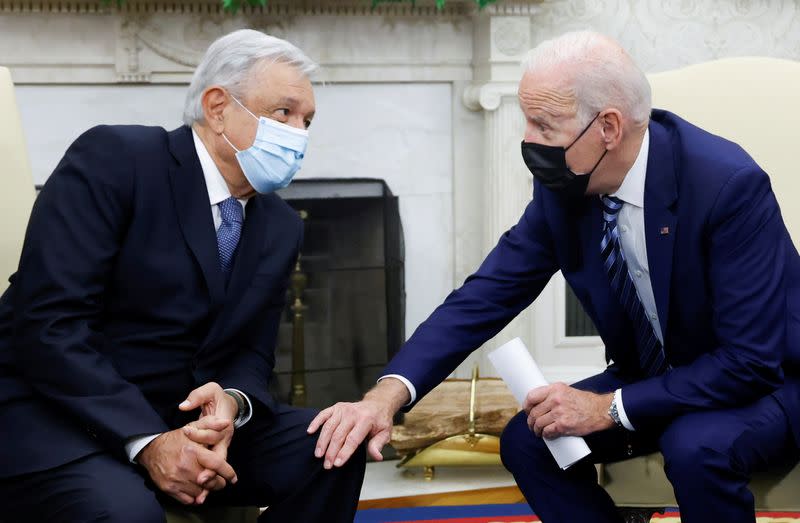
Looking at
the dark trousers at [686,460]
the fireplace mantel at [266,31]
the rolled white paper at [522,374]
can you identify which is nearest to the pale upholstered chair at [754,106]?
the dark trousers at [686,460]

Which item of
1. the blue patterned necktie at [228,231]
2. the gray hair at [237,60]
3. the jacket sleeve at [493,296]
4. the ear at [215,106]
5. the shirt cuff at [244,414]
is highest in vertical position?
the gray hair at [237,60]

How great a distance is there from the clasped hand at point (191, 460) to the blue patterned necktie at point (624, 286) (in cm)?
77

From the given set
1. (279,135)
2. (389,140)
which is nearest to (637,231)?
(279,135)

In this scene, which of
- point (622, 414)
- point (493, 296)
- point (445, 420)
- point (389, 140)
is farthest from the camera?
point (389, 140)

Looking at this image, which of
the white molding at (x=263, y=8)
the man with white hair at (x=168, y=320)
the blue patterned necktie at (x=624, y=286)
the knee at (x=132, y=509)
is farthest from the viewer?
the white molding at (x=263, y=8)

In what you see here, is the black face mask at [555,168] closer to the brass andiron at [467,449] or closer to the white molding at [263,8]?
the brass andiron at [467,449]

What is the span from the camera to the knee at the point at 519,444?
2051 millimetres

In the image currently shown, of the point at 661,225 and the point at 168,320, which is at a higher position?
the point at 661,225

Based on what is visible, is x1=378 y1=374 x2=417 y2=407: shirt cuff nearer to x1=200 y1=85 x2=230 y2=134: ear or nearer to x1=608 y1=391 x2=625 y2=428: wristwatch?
x1=608 y1=391 x2=625 y2=428: wristwatch

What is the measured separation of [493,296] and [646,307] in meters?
0.33

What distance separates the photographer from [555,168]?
78.6 inches

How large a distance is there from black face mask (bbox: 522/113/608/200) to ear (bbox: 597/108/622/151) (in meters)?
0.02

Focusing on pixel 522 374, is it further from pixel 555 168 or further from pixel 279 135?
pixel 279 135

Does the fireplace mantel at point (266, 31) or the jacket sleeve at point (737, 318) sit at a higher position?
the fireplace mantel at point (266, 31)
